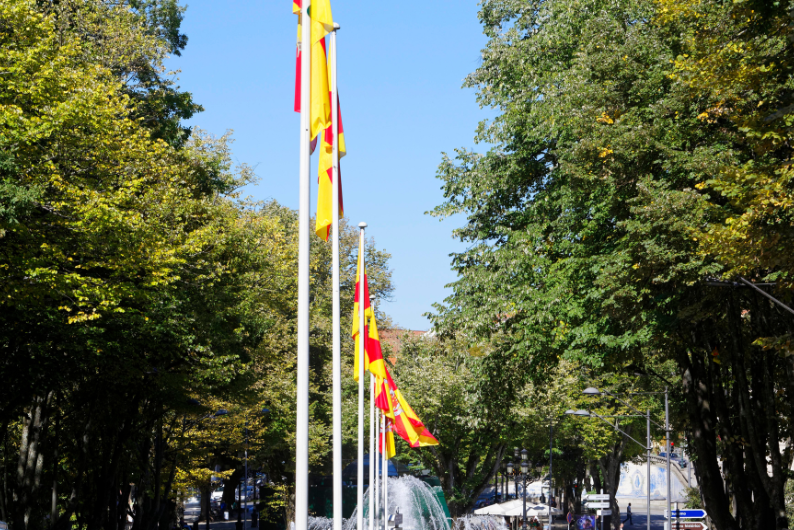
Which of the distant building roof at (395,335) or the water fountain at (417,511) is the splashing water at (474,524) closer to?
the water fountain at (417,511)

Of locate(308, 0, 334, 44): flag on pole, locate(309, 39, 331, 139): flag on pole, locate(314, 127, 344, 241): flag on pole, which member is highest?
locate(308, 0, 334, 44): flag on pole

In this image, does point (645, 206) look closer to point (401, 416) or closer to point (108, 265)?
point (401, 416)

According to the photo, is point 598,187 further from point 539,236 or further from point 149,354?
point 149,354

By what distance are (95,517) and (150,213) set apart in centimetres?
894

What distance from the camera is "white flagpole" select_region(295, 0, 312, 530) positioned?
6762 mm

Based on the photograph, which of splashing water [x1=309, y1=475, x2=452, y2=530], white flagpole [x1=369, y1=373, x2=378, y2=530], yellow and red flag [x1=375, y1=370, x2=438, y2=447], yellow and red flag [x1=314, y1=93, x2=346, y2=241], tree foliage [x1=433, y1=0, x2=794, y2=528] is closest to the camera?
yellow and red flag [x1=314, y1=93, x2=346, y2=241]

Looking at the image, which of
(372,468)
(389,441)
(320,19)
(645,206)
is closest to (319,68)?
(320,19)

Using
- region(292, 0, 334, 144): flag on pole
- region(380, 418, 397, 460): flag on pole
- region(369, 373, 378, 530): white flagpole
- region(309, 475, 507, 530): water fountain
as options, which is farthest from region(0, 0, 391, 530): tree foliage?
region(309, 475, 507, 530): water fountain

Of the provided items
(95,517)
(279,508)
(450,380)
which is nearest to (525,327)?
(95,517)

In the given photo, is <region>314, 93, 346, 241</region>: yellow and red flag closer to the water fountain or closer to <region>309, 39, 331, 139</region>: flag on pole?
<region>309, 39, 331, 139</region>: flag on pole

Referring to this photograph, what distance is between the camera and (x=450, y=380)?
41.2 m

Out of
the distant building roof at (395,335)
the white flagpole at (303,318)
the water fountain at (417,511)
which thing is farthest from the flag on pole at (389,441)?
the distant building roof at (395,335)

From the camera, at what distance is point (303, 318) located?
22.6 ft

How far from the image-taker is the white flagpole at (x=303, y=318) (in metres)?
6.76
